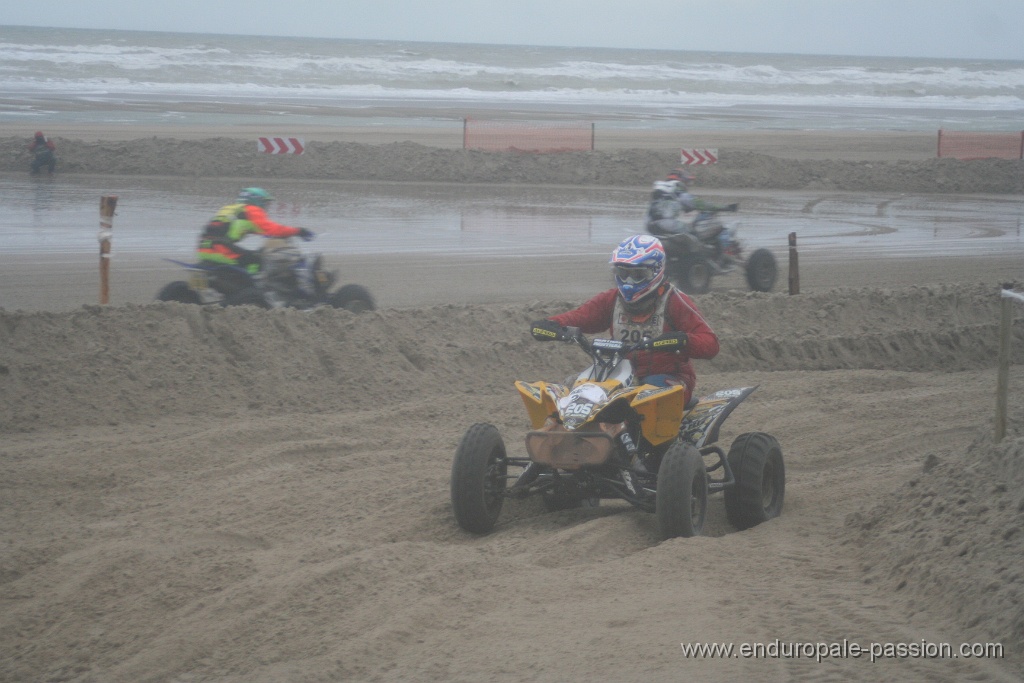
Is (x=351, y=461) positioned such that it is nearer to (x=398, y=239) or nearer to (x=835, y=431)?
(x=835, y=431)

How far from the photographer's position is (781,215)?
2241 centimetres

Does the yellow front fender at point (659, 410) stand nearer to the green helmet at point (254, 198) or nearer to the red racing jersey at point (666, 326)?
the red racing jersey at point (666, 326)

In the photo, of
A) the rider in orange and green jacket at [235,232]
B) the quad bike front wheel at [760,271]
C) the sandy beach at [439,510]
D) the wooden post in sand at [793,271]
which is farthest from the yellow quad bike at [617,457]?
the quad bike front wheel at [760,271]

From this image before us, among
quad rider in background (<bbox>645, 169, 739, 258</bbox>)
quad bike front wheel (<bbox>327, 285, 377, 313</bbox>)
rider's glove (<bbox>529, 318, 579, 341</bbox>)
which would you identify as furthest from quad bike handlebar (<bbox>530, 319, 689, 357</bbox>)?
quad rider in background (<bbox>645, 169, 739, 258</bbox>)

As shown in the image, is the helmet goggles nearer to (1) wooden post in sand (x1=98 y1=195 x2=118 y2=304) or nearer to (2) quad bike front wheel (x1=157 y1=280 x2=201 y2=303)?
(2) quad bike front wheel (x1=157 y1=280 x2=201 y2=303)

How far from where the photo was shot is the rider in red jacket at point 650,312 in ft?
20.9

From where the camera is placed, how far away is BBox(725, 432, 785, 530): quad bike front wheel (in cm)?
604

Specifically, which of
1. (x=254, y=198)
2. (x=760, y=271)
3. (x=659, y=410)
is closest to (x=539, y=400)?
(x=659, y=410)

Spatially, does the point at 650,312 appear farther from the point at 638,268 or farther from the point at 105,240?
the point at 105,240

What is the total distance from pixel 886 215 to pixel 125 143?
63.9ft

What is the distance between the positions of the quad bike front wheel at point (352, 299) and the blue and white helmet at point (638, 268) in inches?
205

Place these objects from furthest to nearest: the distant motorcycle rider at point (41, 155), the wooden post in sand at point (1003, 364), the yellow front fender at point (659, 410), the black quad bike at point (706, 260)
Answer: the distant motorcycle rider at point (41, 155)
the black quad bike at point (706, 260)
the yellow front fender at point (659, 410)
the wooden post in sand at point (1003, 364)

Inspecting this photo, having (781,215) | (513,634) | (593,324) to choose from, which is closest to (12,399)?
(593,324)

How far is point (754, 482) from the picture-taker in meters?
6.03
